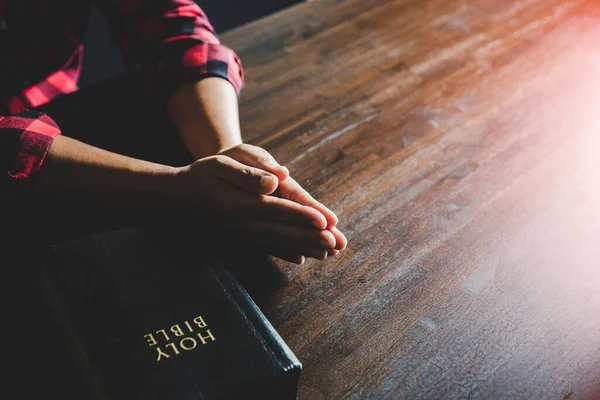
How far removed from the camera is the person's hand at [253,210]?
0.74 metres

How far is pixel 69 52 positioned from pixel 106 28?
88cm

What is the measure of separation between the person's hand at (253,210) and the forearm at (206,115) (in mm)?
121

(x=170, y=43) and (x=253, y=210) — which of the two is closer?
(x=253, y=210)

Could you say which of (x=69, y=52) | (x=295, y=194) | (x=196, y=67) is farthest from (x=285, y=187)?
(x=69, y=52)

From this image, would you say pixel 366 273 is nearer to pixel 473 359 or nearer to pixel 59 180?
pixel 473 359

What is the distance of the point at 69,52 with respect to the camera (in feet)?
3.98

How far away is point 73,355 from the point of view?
65 centimetres

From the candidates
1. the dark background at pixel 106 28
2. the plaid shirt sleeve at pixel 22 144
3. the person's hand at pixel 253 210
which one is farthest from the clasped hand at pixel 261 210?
the dark background at pixel 106 28

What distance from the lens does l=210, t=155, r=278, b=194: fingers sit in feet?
2.47

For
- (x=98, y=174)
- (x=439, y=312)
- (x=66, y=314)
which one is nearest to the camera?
(x=66, y=314)

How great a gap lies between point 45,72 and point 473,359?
1065 mm

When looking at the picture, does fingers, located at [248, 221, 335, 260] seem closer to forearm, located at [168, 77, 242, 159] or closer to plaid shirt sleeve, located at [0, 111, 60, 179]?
forearm, located at [168, 77, 242, 159]

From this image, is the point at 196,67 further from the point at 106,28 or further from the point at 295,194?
the point at 106,28

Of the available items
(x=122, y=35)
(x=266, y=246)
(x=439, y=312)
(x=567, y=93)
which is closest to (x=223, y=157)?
(x=266, y=246)
